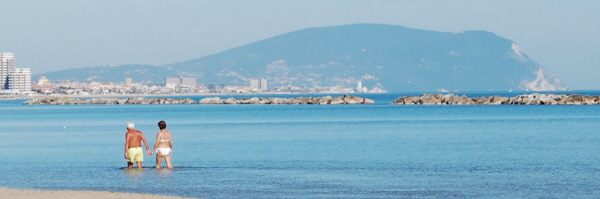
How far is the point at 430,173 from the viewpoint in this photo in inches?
797

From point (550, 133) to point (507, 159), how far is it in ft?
50.6

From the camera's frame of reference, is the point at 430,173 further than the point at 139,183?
Yes

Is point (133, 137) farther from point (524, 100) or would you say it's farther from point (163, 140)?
point (524, 100)

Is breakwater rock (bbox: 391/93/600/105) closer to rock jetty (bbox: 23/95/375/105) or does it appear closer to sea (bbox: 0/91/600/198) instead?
rock jetty (bbox: 23/95/375/105)

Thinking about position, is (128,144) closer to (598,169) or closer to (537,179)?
(537,179)

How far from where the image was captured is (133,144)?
791 inches

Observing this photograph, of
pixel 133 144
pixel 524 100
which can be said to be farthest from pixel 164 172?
pixel 524 100

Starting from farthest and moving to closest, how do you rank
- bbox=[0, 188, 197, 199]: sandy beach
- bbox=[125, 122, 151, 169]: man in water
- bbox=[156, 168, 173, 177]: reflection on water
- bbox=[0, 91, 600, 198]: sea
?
bbox=[125, 122, 151, 169]: man in water → bbox=[156, 168, 173, 177]: reflection on water → bbox=[0, 91, 600, 198]: sea → bbox=[0, 188, 197, 199]: sandy beach

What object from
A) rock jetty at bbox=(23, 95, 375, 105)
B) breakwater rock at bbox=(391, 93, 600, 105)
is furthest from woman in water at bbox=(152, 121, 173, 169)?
rock jetty at bbox=(23, 95, 375, 105)

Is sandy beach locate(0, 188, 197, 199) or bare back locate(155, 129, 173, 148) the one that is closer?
sandy beach locate(0, 188, 197, 199)

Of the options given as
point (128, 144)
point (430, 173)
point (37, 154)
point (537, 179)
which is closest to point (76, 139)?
point (37, 154)

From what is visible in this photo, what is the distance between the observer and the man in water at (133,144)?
65.1 ft

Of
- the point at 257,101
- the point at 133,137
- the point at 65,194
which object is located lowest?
the point at 65,194

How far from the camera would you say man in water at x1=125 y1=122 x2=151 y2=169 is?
19.8 meters
